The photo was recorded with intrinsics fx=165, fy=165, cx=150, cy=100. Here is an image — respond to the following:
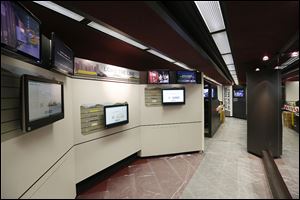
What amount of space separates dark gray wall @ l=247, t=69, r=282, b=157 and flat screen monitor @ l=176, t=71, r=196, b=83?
1.54 meters

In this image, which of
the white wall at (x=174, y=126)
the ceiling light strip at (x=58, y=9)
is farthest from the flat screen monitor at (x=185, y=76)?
A: the ceiling light strip at (x=58, y=9)

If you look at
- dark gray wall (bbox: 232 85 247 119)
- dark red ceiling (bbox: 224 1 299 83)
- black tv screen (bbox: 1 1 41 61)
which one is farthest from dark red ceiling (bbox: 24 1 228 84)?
dark gray wall (bbox: 232 85 247 119)

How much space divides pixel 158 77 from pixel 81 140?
2.60 m

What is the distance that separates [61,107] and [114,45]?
2.25m

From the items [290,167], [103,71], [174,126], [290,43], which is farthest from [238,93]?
[103,71]

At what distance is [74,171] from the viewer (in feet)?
9.33

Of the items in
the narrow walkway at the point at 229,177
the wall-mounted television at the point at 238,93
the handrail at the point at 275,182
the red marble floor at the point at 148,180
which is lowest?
the red marble floor at the point at 148,180

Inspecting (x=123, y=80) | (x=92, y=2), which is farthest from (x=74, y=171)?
(x=92, y=2)

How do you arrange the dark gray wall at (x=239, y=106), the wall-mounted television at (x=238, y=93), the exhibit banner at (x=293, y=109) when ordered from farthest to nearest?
the wall-mounted television at (x=238, y=93) < the dark gray wall at (x=239, y=106) < the exhibit banner at (x=293, y=109)

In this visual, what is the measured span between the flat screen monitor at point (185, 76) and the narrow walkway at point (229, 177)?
2.26 m

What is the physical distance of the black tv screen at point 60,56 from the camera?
1.98 metres

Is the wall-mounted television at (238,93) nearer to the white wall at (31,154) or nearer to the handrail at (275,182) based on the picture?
the handrail at (275,182)

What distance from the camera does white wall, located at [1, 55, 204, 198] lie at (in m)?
1.48

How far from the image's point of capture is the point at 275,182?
306 centimetres
